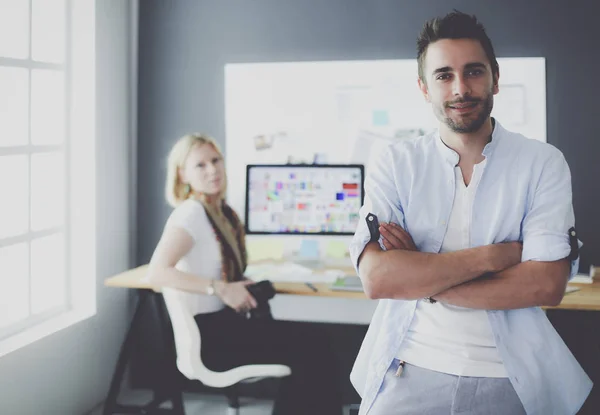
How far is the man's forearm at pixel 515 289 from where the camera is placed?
1.63 m

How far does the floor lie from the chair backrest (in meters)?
1.10

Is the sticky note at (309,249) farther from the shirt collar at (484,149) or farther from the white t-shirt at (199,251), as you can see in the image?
the shirt collar at (484,149)

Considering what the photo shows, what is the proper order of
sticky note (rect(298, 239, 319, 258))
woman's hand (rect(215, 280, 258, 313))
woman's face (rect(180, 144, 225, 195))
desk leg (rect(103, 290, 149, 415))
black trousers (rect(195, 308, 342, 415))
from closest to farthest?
black trousers (rect(195, 308, 342, 415)) < woman's hand (rect(215, 280, 258, 313)) < woman's face (rect(180, 144, 225, 195)) < desk leg (rect(103, 290, 149, 415)) < sticky note (rect(298, 239, 319, 258))

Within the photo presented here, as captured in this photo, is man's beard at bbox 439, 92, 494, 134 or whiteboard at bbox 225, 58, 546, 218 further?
whiteboard at bbox 225, 58, 546, 218

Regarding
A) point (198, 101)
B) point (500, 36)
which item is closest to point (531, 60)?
point (500, 36)

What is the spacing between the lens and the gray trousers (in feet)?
5.13

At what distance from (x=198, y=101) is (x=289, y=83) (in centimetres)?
54

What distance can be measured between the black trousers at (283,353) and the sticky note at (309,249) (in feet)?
2.03

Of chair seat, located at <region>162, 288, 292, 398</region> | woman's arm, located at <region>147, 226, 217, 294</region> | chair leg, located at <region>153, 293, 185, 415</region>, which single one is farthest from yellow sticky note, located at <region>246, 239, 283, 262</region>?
chair seat, located at <region>162, 288, 292, 398</region>

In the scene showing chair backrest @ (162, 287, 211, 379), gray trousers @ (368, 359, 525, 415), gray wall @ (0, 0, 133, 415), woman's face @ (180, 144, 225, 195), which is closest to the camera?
gray trousers @ (368, 359, 525, 415)

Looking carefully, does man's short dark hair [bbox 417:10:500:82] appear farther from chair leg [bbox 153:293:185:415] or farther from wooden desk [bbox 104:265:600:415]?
chair leg [bbox 153:293:185:415]

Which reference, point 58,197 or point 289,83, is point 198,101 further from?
point 58,197

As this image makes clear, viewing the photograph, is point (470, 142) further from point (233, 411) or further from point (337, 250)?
point (233, 411)

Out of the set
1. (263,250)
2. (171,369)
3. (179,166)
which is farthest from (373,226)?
(263,250)
